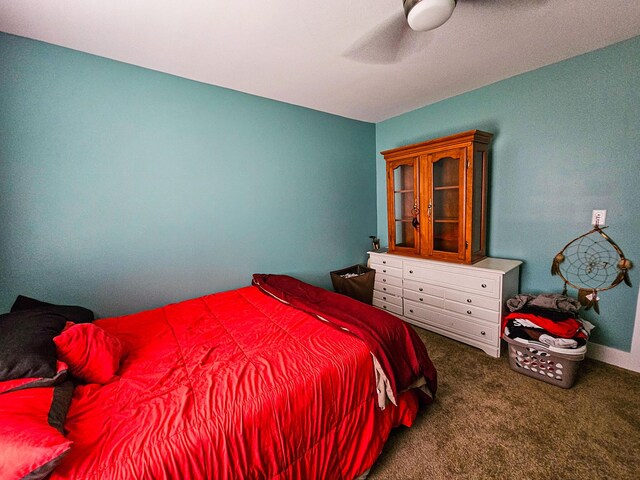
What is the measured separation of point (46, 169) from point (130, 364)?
4.59ft

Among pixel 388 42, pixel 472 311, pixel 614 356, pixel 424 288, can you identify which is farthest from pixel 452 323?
pixel 388 42

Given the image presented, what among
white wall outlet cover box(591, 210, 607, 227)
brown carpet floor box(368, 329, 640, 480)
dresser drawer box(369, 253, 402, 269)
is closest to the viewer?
brown carpet floor box(368, 329, 640, 480)

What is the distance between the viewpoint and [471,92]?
263 cm

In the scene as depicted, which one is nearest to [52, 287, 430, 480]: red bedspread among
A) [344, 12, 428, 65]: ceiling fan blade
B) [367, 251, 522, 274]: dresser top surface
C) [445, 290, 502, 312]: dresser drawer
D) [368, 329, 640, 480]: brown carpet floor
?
[368, 329, 640, 480]: brown carpet floor

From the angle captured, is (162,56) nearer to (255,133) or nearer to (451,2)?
(255,133)

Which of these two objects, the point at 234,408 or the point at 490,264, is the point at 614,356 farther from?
the point at 234,408

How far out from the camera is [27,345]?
1080 millimetres

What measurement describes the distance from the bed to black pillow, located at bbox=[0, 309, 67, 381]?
0.14 ft

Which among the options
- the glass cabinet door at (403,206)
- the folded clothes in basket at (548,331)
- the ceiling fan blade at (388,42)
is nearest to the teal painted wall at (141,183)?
the glass cabinet door at (403,206)

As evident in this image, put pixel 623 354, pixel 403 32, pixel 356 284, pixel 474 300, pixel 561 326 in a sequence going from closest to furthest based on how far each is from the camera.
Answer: pixel 403 32
pixel 561 326
pixel 623 354
pixel 474 300
pixel 356 284

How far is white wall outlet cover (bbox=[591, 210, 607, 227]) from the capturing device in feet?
6.64

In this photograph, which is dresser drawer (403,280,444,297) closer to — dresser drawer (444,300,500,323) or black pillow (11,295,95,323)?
dresser drawer (444,300,500,323)

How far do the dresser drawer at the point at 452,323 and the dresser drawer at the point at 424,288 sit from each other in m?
0.16

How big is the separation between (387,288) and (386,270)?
0.21m
